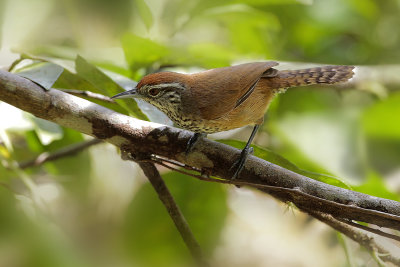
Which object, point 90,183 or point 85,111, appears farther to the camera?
point 90,183

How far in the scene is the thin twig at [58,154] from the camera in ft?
8.69

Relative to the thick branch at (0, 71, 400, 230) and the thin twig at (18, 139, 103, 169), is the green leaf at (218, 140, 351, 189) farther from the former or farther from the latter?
the thin twig at (18, 139, 103, 169)

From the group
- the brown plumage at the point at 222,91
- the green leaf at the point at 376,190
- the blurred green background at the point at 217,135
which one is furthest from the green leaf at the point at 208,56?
the green leaf at the point at 376,190

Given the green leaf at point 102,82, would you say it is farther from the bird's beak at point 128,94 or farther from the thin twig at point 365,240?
the thin twig at point 365,240

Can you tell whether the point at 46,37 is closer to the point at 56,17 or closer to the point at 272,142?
the point at 56,17

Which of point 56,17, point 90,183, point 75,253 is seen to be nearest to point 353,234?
point 90,183

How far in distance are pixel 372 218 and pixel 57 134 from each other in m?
1.56

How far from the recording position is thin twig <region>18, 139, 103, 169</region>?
265cm

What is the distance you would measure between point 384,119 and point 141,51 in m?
2.08

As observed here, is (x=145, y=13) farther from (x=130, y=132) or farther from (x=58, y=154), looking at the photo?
(x=130, y=132)

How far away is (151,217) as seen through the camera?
228 centimetres

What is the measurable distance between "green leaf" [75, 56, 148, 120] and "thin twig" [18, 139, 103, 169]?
20.6 inches

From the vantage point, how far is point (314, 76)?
2.50m

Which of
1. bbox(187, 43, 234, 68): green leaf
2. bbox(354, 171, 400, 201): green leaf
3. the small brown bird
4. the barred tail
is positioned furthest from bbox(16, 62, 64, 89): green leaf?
bbox(354, 171, 400, 201): green leaf
